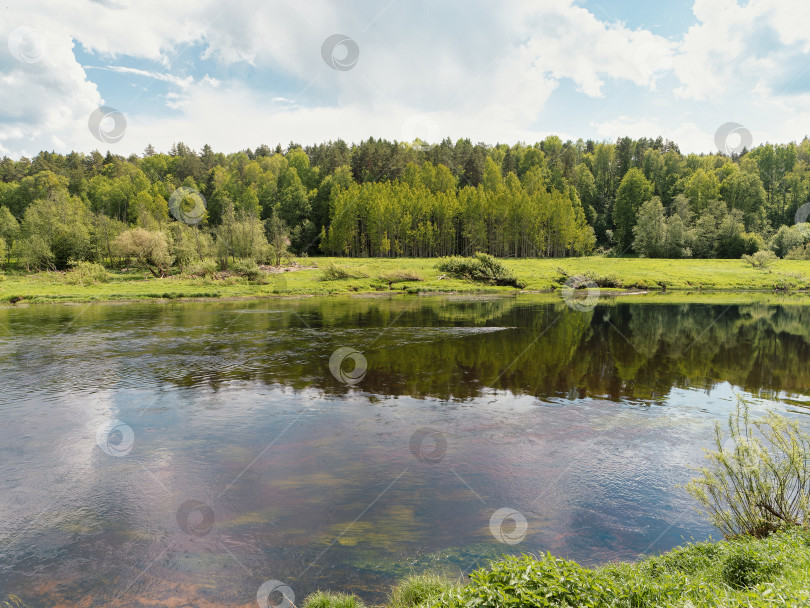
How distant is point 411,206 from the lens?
11450 cm

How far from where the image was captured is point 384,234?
114188 mm

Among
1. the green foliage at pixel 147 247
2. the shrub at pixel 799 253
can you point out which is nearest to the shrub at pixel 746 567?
the green foliage at pixel 147 247

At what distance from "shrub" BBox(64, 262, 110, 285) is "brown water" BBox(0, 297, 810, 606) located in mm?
43659

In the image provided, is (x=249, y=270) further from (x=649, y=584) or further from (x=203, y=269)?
(x=649, y=584)

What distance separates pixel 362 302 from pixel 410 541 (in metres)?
49.1

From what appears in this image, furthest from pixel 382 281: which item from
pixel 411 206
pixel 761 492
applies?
pixel 761 492

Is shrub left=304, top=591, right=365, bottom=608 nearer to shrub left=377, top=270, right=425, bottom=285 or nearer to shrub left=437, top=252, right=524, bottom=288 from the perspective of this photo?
shrub left=377, top=270, right=425, bottom=285

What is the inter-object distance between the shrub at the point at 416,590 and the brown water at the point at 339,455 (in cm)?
37

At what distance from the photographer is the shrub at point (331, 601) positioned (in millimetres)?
7211

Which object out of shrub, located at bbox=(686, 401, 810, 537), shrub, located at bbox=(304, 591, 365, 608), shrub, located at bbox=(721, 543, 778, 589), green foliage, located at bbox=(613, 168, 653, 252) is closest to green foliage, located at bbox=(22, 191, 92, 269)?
shrub, located at bbox=(304, 591, 365, 608)

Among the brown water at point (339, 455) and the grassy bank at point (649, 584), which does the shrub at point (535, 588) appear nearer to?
the grassy bank at point (649, 584)

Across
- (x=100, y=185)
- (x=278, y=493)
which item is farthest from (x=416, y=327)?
(x=100, y=185)

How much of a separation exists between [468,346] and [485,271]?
47.6m

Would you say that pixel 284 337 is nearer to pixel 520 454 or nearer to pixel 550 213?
pixel 520 454
